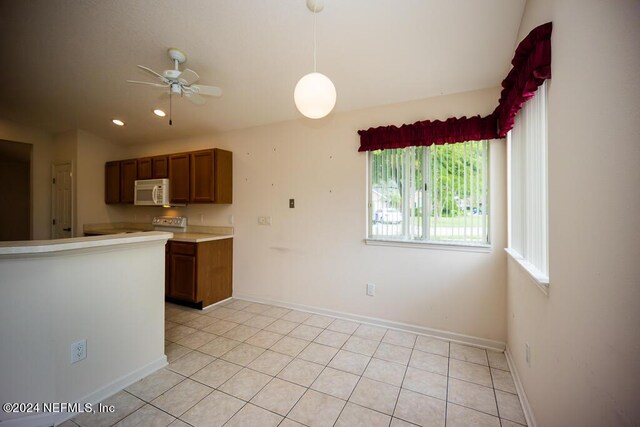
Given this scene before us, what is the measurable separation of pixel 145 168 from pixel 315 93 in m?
4.17

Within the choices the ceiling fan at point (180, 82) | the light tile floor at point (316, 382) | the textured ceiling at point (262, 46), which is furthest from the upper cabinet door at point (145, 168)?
the light tile floor at point (316, 382)

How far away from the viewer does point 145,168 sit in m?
4.27

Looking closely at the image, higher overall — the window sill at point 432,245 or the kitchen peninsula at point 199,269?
the window sill at point 432,245

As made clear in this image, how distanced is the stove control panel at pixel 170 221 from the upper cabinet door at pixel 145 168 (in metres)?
0.73

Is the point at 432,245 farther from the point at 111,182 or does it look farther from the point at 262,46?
the point at 111,182

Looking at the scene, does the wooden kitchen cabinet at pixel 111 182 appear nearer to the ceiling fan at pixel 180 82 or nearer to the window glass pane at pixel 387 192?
the ceiling fan at pixel 180 82

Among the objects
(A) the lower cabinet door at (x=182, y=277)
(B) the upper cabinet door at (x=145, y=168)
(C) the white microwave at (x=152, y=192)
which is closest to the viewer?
(A) the lower cabinet door at (x=182, y=277)

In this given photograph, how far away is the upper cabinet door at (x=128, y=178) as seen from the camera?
440cm

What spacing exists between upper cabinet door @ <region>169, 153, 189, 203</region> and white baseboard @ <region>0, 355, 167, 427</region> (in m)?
2.39

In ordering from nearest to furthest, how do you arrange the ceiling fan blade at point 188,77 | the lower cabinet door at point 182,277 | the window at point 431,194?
the ceiling fan blade at point 188,77 < the window at point 431,194 < the lower cabinet door at point 182,277

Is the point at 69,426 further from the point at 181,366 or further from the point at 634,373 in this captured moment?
the point at 634,373

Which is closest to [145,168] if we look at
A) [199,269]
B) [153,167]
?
[153,167]

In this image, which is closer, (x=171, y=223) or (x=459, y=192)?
(x=459, y=192)

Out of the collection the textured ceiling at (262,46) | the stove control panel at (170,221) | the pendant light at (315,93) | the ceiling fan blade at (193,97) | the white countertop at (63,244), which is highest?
the textured ceiling at (262,46)
